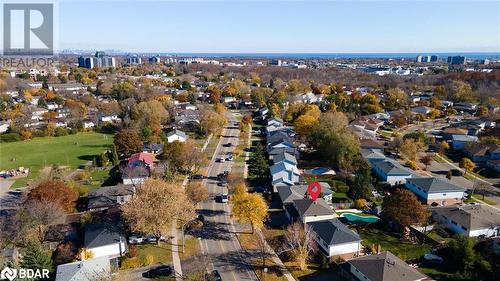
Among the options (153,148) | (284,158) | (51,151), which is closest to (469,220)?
(284,158)

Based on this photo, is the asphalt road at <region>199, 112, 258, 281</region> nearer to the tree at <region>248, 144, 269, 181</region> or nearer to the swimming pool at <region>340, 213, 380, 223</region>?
the tree at <region>248, 144, 269, 181</region>

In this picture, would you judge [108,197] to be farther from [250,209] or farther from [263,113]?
[263,113]

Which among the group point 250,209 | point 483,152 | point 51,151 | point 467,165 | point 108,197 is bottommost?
point 51,151

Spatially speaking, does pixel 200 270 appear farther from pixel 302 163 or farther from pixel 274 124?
pixel 274 124

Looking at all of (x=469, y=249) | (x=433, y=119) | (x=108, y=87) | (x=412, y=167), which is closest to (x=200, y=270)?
(x=469, y=249)

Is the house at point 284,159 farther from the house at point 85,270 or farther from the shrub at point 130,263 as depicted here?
the house at point 85,270

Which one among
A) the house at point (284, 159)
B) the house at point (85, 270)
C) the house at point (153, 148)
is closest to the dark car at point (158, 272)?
the house at point (85, 270)
